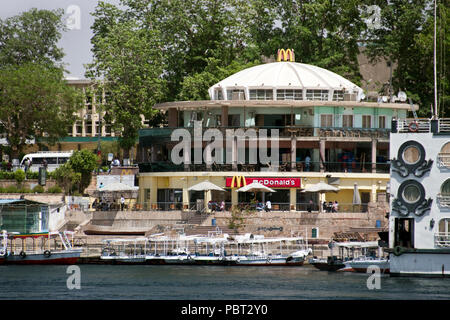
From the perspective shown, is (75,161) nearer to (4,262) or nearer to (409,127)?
(4,262)

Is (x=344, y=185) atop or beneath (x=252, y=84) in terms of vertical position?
beneath

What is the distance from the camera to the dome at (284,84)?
77.1 metres

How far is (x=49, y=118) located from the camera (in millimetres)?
93438

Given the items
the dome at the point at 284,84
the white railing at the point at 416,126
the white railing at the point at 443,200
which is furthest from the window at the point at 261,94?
the white railing at the point at 443,200

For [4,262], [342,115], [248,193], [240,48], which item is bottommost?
[4,262]

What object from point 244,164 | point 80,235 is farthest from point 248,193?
point 80,235

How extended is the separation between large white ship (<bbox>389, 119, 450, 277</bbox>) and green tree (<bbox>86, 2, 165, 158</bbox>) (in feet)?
138

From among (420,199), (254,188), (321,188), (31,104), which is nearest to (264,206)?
(254,188)

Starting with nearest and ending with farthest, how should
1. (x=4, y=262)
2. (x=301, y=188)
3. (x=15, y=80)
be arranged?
(x=4, y=262) < (x=301, y=188) < (x=15, y=80)

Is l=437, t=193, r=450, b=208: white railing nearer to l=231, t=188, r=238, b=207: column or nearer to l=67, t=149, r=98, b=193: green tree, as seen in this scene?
l=231, t=188, r=238, b=207: column

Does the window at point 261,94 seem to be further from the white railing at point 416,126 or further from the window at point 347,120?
the white railing at point 416,126

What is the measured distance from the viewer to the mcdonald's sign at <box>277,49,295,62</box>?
8306 centimetres
